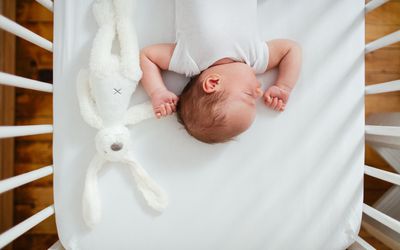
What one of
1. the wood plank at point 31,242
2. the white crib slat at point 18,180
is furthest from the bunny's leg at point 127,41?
the wood plank at point 31,242

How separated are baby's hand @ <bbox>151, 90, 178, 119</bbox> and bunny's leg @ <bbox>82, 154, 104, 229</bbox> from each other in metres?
0.18

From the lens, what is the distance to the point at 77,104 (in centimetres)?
85

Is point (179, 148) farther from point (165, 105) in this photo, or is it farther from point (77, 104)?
point (77, 104)

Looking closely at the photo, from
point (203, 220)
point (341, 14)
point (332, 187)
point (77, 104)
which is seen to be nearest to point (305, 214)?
point (332, 187)

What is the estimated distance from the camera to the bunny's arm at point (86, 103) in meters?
0.82

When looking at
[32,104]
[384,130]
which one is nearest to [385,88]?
[384,130]

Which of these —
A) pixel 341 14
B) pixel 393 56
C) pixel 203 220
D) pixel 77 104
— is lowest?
pixel 203 220

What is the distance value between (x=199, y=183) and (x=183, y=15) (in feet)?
1.31

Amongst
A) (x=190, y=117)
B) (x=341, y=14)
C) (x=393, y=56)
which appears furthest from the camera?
(x=393, y=56)

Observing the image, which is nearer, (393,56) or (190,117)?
(190,117)

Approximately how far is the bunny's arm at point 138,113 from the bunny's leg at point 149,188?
0.09 meters

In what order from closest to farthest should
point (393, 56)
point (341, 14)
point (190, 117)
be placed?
Result: point (190, 117) → point (341, 14) → point (393, 56)

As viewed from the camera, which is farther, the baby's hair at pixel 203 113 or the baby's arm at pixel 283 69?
the baby's arm at pixel 283 69

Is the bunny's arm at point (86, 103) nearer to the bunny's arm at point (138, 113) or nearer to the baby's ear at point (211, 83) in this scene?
the bunny's arm at point (138, 113)
